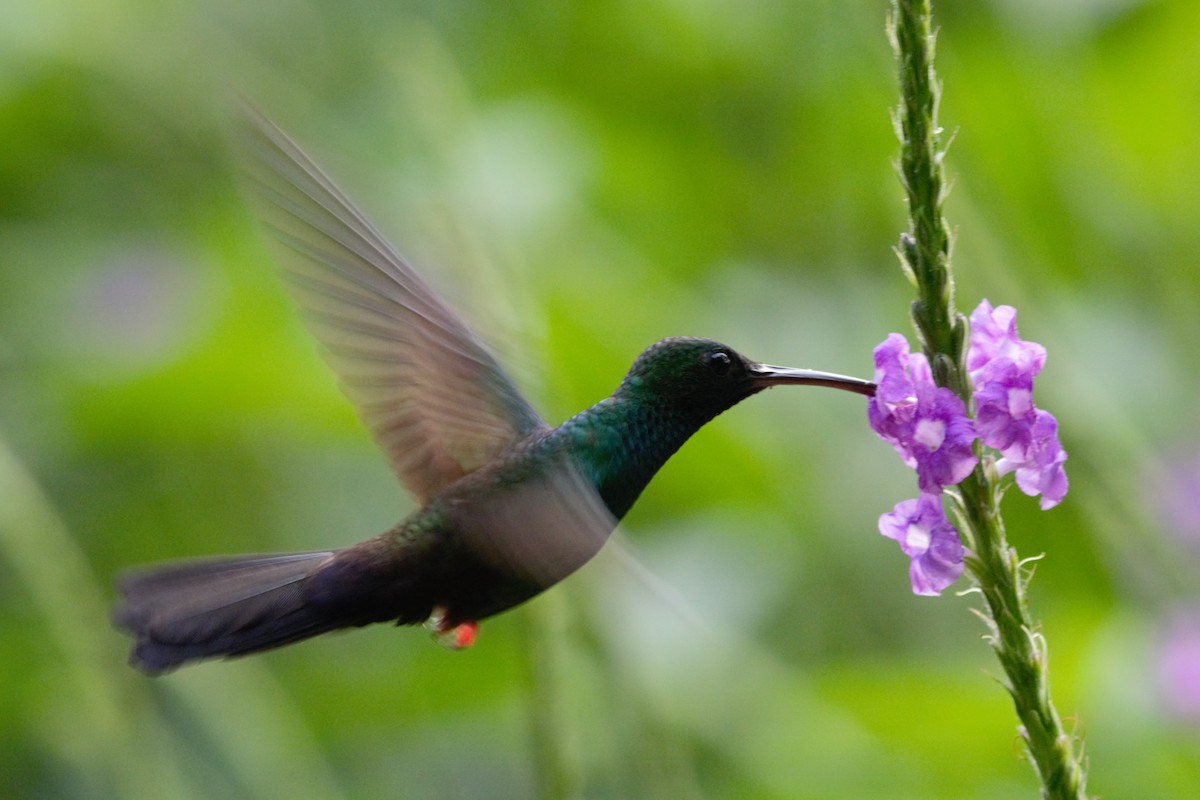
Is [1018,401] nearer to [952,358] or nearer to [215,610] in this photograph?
[952,358]

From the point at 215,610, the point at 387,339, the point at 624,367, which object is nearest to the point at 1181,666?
the point at 624,367

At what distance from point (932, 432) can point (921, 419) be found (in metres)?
0.02

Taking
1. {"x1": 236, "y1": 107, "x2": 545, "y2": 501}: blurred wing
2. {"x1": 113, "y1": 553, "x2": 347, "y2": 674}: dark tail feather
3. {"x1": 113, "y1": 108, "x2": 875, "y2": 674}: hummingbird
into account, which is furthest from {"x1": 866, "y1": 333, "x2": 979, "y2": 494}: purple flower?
{"x1": 113, "y1": 553, "x2": 347, "y2": 674}: dark tail feather

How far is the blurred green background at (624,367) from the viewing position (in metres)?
2.35

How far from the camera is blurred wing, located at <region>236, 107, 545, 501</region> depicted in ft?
5.39

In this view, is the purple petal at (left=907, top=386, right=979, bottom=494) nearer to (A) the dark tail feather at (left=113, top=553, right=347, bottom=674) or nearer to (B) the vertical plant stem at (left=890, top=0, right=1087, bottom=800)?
(B) the vertical plant stem at (left=890, top=0, right=1087, bottom=800)

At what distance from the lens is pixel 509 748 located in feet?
10.9

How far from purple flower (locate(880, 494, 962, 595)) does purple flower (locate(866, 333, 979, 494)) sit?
0.08 feet

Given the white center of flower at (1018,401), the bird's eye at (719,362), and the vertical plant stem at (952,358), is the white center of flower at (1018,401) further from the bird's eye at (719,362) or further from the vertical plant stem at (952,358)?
the bird's eye at (719,362)

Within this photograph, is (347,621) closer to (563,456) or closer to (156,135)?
(563,456)

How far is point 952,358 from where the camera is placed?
128cm

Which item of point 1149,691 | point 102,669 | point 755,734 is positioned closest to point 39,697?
point 102,669

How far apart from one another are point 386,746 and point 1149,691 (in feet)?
6.01

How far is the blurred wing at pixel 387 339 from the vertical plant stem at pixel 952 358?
0.71m
